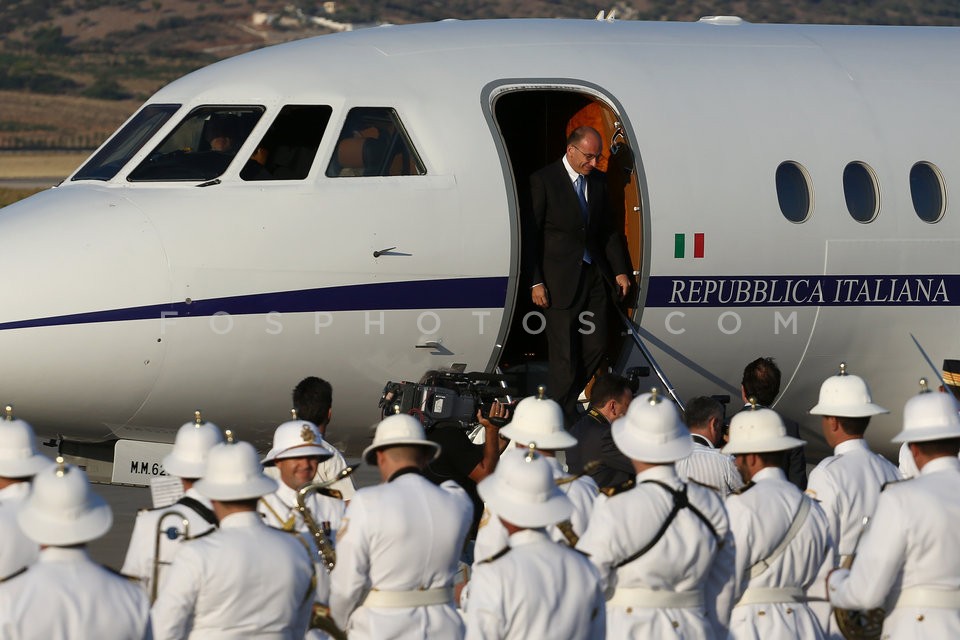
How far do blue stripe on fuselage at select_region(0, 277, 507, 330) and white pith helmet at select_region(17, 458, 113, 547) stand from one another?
5.29m

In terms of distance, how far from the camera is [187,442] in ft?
31.1

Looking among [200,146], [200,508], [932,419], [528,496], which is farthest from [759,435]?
[200,146]

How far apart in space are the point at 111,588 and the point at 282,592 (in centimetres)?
114

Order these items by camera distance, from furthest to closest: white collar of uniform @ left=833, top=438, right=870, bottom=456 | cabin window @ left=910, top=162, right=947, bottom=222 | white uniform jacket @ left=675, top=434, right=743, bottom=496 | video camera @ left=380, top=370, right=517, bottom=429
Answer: cabin window @ left=910, top=162, right=947, bottom=222 < video camera @ left=380, top=370, right=517, bottom=429 < white uniform jacket @ left=675, top=434, right=743, bottom=496 < white collar of uniform @ left=833, top=438, right=870, bottom=456

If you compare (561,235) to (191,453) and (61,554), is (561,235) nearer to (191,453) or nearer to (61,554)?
(191,453)

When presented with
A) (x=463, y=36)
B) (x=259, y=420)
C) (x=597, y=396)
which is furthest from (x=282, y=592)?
(x=463, y=36)

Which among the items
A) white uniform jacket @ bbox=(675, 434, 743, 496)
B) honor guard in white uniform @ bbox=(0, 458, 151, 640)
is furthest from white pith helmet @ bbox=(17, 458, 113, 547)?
white uniform jacket @ bbox=(675, 434, 743, 496)

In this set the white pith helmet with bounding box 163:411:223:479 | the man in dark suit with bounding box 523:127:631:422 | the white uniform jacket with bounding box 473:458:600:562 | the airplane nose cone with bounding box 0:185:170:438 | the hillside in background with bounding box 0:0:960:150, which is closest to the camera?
the white pith helmet with bounding box 163:411:223:479

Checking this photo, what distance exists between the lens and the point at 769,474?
9953mm

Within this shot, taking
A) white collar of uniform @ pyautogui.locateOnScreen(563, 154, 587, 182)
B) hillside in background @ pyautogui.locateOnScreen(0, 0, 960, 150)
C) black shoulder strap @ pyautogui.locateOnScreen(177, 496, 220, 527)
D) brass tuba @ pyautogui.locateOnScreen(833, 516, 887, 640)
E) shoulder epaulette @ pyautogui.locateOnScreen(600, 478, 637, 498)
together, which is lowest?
brass tuba @ pyautogui.locateOnScreen(833, 516, 887, 640)

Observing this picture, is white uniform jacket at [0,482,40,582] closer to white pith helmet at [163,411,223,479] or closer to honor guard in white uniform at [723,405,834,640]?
white pith helmet at [163,411,223,479]

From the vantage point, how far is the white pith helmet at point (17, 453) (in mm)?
9242

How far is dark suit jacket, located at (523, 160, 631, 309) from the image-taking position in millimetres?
14086

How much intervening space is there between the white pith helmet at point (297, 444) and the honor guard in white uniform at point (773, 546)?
2367mm
